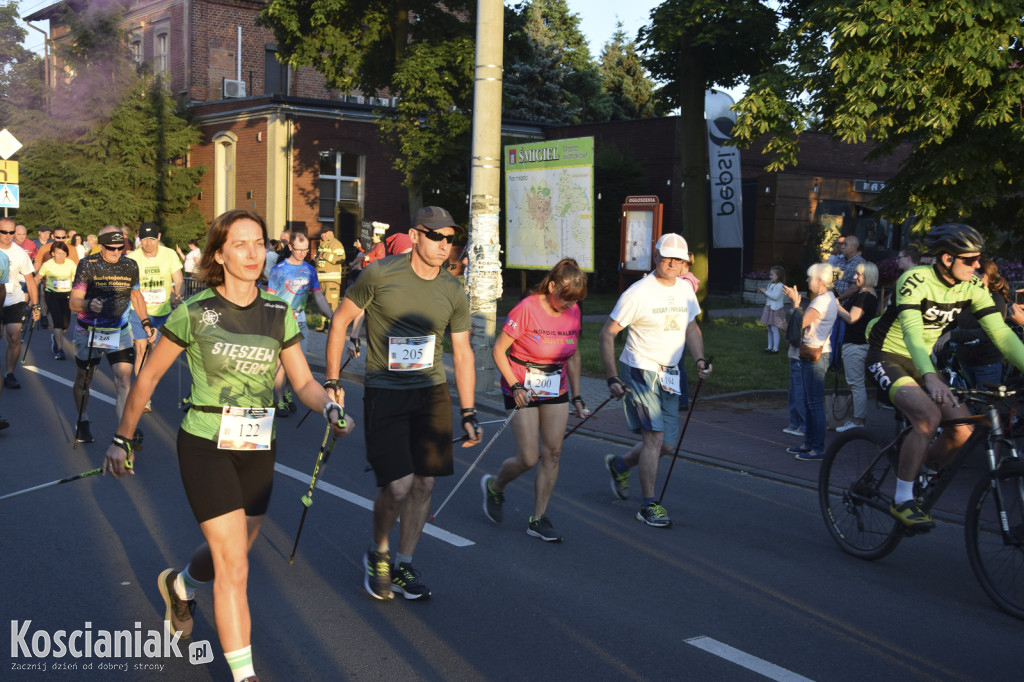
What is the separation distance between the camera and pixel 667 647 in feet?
15.1

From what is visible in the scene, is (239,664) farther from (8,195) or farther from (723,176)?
(723,176)


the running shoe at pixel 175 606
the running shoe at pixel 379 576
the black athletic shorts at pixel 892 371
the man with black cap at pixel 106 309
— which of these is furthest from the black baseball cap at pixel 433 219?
the man with black cap at pixel 106 309

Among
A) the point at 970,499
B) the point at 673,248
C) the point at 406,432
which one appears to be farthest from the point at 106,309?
the point at 970,499

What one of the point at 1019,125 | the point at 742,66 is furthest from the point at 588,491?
the point at 742,66

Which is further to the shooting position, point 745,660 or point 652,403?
point 652,403

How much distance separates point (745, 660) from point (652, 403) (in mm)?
2472

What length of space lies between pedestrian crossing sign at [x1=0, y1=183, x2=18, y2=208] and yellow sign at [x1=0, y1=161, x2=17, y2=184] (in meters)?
0.12

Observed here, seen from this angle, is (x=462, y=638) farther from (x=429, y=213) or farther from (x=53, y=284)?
(x=53, y=284)

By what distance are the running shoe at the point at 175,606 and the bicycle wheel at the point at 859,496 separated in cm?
386

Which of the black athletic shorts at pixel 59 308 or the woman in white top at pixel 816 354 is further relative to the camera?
the black athletic shorts at pixel 59 308

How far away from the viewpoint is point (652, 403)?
22.1ft

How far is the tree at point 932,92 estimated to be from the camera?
11.4m

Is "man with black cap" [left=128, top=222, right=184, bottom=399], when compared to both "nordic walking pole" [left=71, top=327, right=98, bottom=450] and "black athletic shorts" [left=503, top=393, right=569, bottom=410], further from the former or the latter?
"black athletic shorts" [left=503, top=393, right=569, bottom=410]

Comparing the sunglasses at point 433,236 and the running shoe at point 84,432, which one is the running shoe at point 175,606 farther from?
the running shoe at point 84,432
